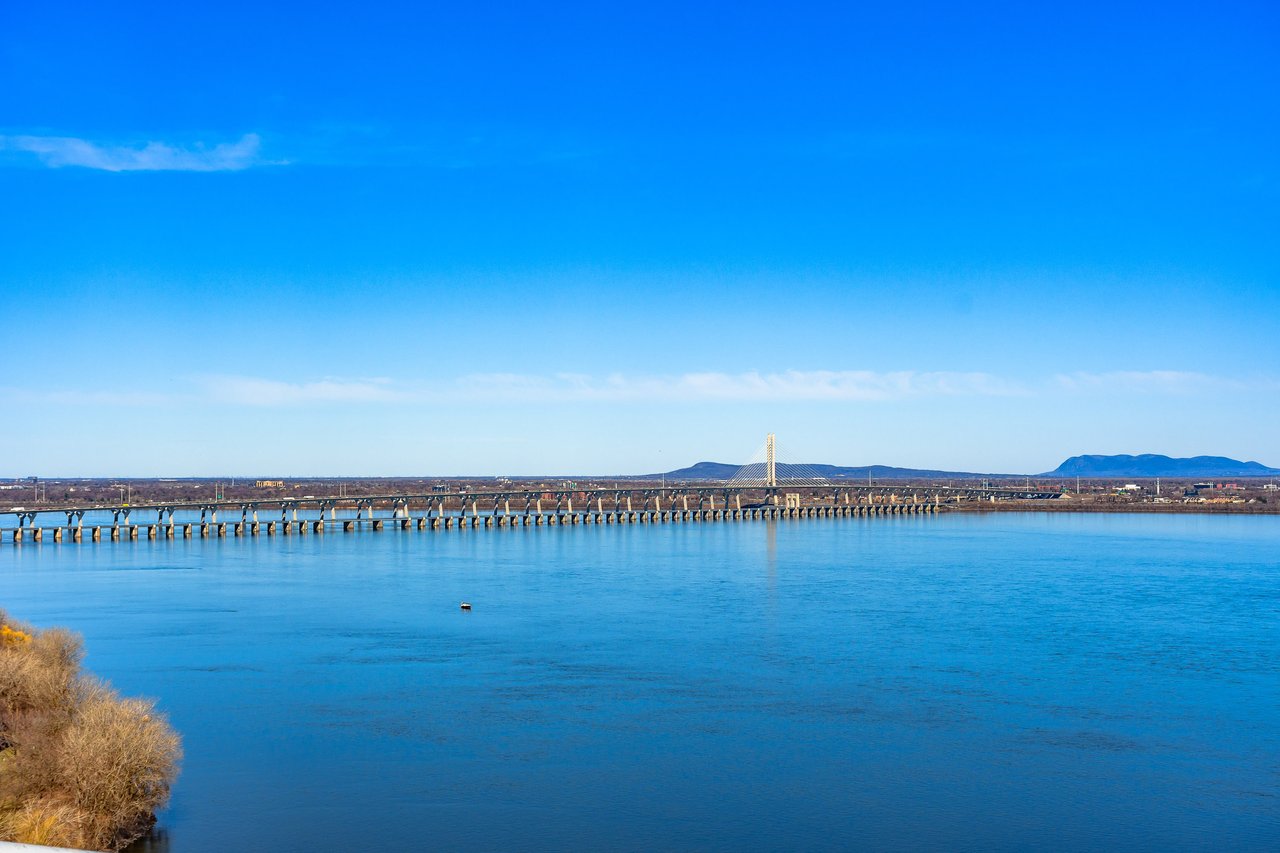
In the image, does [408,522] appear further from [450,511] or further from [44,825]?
[44,825]

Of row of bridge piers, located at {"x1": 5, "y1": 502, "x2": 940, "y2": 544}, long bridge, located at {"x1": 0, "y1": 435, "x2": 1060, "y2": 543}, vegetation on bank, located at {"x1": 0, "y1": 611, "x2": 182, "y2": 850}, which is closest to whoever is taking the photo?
vegetation on bank, located at {"x1": 0, "y1": 611, "x2": 182, "y2": 850}

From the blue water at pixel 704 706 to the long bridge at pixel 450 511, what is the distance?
119 ft

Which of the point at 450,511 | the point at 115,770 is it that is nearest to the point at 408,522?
the point at 450,511

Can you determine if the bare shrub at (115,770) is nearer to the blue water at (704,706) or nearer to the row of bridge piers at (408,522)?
the blue water at (704,706)

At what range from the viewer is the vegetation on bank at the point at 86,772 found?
1490 cm

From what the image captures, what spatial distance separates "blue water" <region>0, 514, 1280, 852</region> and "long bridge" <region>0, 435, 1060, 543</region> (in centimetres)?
3619

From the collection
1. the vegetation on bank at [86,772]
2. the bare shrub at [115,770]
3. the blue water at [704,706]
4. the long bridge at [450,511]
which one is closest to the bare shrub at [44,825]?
the vegetation on bank at [86,772]

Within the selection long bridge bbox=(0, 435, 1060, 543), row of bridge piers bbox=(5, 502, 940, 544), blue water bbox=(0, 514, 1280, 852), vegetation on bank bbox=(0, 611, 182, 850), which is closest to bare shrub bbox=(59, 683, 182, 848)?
vegetation on bank bbox=(0, 611, 182, 850)

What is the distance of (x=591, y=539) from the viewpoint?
84.9 meters

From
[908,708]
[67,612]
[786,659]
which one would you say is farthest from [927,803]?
[67,612]

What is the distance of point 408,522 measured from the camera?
335 ft

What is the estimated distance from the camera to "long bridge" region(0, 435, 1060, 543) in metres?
88.5

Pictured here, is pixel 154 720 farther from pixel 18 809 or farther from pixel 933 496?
pixel 933 496

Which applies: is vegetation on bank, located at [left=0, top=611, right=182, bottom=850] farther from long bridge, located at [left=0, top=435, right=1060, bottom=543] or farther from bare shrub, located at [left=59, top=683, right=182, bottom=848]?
long bridge, located at [left=0, top=435, right=1060, bottom=543]
